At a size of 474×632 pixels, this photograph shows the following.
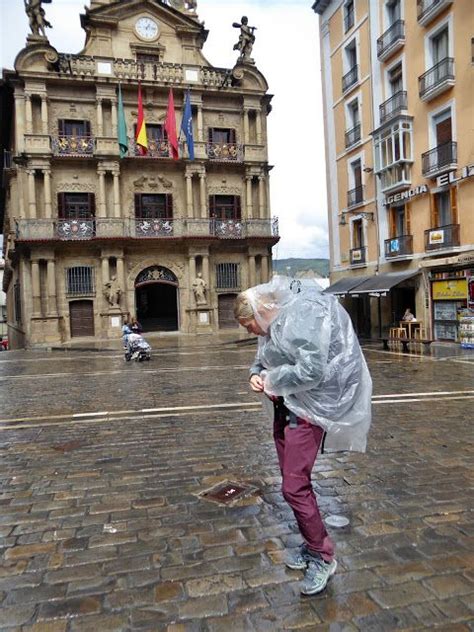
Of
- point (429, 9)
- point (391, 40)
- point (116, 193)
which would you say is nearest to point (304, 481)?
point (429, 9)

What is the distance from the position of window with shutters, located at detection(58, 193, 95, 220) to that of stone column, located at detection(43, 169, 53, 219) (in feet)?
2.22

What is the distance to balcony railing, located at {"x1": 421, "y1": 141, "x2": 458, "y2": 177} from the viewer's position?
18.4 m

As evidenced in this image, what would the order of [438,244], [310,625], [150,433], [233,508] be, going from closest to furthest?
[310,625], [233,508], [150,433], [438,244]

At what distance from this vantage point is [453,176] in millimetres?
18375

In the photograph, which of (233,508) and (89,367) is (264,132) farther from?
(233,508)

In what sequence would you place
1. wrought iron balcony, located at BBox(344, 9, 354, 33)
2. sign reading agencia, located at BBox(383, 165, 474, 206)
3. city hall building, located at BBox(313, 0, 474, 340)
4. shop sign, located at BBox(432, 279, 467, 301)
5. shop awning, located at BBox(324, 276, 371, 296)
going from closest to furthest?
sign reading agencia, located at BBox(383, 165, 474, 206) < shop sign, located at BBox(432, 279, 467, 301) < city hall building, located at BBox(313, 0, 474, 340) < shop awning, located at BBox(324, 276, 371, 296) < wrought iron balcony, located at BBox(344, 9, 354, 33)

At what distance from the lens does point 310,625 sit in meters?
2.43

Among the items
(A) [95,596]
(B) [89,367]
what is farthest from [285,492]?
(B) [89,367]

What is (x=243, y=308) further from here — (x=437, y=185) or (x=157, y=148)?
(x=157, y=148)

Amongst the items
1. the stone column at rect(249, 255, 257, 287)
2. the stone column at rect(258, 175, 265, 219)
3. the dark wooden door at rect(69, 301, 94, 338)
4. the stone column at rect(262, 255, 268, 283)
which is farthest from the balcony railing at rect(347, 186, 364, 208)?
the dark wooden door at rect(69, 301, 94, 338)

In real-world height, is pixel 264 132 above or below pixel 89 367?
above

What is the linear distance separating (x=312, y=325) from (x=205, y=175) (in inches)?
1082

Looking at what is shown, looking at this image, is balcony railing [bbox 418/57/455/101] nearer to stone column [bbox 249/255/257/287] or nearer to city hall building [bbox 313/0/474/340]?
city hall building [bbox 313/0/474/340]

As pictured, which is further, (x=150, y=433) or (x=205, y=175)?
(x=205, y=175)
